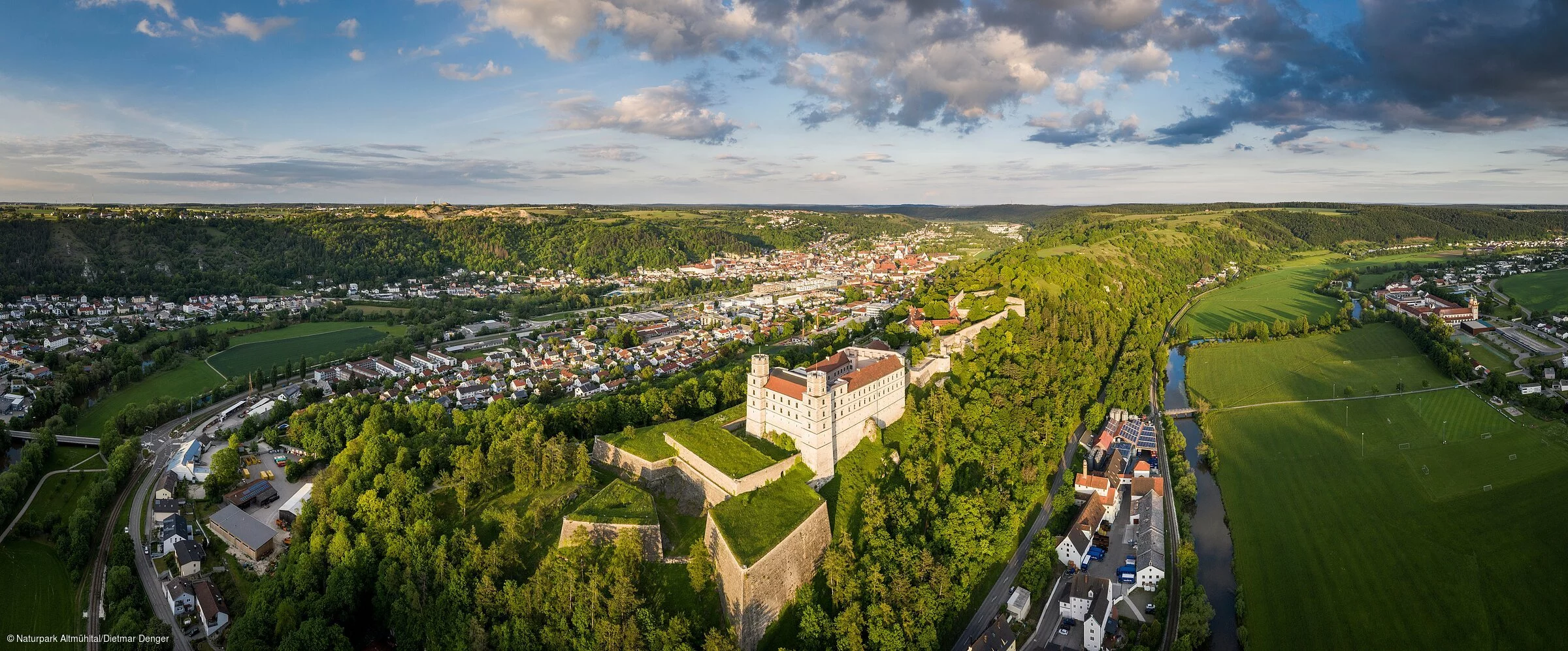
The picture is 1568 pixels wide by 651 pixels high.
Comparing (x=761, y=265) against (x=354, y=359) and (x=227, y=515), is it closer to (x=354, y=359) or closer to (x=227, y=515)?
(x=354, y=359)

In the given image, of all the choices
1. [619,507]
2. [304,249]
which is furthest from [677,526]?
[304,249]

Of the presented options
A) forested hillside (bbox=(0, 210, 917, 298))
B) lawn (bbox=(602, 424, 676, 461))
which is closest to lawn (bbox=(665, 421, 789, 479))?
lawn (bbox=(602, 424, 676, 461))

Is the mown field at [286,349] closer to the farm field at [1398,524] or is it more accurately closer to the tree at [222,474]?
the tree at [222,474]

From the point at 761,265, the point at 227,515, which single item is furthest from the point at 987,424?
the point at 761,265

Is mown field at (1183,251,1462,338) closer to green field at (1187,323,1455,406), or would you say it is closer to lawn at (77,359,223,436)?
green field at (1187,323,1455,406)

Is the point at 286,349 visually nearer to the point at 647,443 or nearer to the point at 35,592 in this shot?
the point at 35,592
